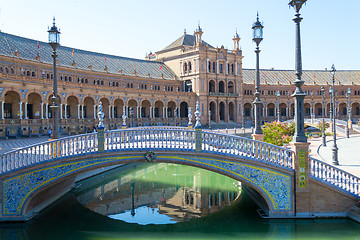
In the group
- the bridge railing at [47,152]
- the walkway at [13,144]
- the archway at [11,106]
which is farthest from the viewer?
the archway at [11,106]

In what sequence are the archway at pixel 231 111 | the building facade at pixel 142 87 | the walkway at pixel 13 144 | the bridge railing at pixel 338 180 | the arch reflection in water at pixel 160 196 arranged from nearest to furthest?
the bridge railing at pixel 338 180 < the arch reflection in water at pixel 160 196 < the walkway at pixel 13 144 < the building facade at pixel 142 87 < the archway at pixel 231 111

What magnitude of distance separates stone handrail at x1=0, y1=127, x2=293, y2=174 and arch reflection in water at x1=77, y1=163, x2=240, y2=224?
159 inches

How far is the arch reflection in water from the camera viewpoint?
682 inches

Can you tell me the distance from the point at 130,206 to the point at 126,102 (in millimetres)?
40488

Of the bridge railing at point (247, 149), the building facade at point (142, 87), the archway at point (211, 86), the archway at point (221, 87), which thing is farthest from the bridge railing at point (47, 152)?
the archway at point (221, 87)

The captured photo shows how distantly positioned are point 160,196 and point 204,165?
6835 mm

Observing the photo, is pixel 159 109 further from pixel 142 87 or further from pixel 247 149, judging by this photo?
pixel 247 149

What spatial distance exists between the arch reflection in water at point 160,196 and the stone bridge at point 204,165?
12.1 ft

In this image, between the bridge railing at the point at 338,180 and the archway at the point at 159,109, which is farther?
the archway at the point at 159,109

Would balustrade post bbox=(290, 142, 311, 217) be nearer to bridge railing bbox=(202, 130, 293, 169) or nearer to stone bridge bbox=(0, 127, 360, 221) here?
stone bridge bbox=(0, 127, 360, 221)

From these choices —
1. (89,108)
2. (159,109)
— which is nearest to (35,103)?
(89,108)

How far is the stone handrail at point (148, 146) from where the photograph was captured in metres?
14.3

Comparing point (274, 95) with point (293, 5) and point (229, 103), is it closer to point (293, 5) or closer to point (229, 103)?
point (229, 103)

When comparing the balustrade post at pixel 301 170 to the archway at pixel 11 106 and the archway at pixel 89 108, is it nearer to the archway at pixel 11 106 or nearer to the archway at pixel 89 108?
the archway at pixel 11 106
